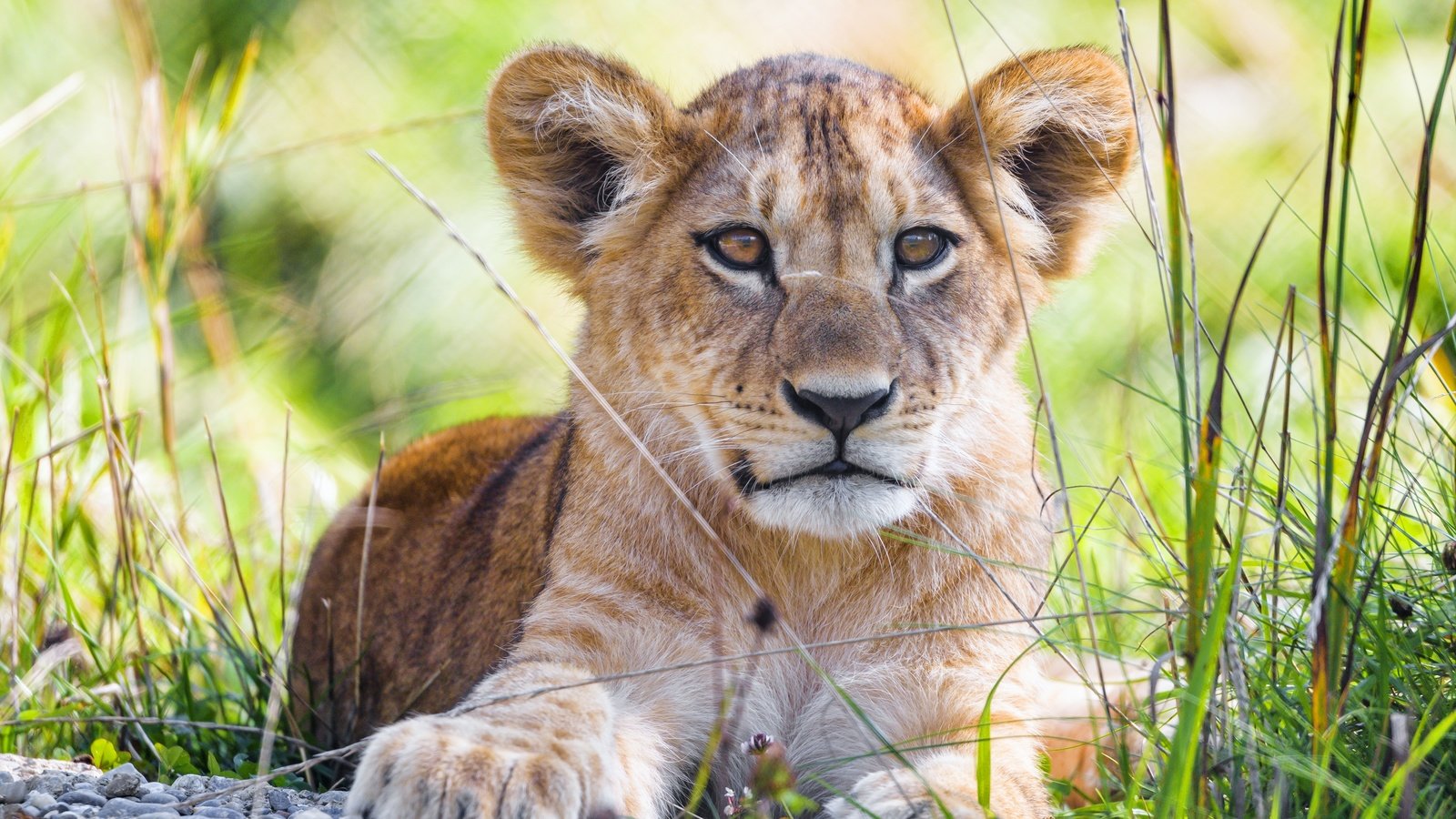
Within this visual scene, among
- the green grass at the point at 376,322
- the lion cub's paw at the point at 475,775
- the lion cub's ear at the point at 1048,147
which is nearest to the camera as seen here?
the lion cub's paw at the point at 475,775

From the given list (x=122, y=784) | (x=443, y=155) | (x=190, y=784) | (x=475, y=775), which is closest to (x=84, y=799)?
(x=122, y=784)

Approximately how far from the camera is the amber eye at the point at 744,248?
122 inches

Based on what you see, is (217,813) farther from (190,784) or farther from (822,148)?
(822,148)

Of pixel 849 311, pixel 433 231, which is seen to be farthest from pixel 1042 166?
pixel 433 231

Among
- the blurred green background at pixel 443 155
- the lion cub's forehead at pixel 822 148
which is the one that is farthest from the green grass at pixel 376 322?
the lion cub's forehead at pixel 822 148

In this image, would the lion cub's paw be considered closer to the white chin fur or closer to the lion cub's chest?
the lion cub's chest

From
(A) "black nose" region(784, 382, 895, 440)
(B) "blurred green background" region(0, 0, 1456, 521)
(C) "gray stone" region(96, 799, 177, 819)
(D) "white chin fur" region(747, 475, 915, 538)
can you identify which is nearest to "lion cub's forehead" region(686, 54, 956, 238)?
(A) "black nose" region(784, 382, 895, 440)

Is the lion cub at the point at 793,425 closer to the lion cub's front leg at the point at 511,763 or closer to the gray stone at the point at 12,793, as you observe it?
the lion cub's front leg at the point at 511,763

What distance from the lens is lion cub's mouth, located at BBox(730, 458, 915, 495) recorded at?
9.07 ft

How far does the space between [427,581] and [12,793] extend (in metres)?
1.57

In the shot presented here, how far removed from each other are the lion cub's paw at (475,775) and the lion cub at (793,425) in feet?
0.06

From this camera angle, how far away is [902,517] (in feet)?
9.80

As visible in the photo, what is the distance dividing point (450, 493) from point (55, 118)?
155 inches

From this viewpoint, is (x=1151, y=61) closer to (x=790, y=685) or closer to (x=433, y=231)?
(x=433, y=231)
